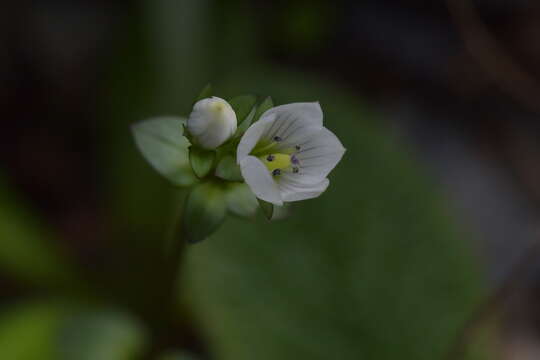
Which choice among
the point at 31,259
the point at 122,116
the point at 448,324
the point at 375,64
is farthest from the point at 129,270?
the point at 375,64

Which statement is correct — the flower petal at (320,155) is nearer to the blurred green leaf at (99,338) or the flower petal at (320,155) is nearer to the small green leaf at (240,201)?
the small green leaf at (240,201)

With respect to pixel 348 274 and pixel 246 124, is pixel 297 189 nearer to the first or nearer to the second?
pixel 246 124

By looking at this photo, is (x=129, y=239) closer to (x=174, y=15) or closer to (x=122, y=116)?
(x=122, y=116)

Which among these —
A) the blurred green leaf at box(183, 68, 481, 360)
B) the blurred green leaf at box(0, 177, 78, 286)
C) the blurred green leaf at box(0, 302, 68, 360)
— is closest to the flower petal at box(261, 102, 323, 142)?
the blurred green leaf at box(183, 68, 481, 360)

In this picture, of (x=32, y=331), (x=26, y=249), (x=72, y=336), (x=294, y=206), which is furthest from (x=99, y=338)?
(x=294, y=206)

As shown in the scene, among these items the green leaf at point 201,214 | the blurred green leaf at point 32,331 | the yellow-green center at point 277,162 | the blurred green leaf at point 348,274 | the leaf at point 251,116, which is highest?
the leaf at point 251,116

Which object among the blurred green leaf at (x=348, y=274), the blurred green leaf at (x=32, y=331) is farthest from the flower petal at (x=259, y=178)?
the blurred green leaf at (x=32, y=331)
